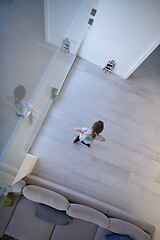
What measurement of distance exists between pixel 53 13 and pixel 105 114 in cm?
177

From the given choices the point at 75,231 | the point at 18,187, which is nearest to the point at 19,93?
the point at 18,187

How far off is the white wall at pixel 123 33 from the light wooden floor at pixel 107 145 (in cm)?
36

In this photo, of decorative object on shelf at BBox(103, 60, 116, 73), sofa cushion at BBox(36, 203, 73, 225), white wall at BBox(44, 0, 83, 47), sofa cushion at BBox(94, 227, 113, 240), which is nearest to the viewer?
white wall at BBox(44, 0, 83, 47)

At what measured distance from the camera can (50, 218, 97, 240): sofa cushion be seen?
222 centimetres

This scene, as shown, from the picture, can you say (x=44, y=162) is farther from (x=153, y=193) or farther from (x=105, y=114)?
(x=153, y=193)

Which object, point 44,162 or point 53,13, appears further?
point 44,162

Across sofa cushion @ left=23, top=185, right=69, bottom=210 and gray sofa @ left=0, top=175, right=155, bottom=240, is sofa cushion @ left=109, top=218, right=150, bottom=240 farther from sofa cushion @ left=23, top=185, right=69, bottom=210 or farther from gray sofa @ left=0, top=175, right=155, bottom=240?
sofa cushion @ left=23, top=185, right=69, bottom=210

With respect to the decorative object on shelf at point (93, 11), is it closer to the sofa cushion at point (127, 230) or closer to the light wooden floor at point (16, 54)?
the light wooden floor at point (16, 54)

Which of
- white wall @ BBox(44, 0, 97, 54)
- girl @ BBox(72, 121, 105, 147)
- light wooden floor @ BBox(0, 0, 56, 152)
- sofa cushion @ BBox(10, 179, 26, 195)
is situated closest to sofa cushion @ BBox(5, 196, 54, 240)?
sofa cushion @ BBox(10, 179, 26, 195)

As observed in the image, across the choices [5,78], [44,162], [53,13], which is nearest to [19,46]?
[5,78]

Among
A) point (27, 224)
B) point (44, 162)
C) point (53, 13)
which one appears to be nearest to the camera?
point (53, 13)

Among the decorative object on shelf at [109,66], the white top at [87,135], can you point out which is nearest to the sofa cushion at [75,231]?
the white top at [87,135]

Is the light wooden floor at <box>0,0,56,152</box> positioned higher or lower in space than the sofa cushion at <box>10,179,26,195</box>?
higher

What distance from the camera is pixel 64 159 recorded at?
2.66m
